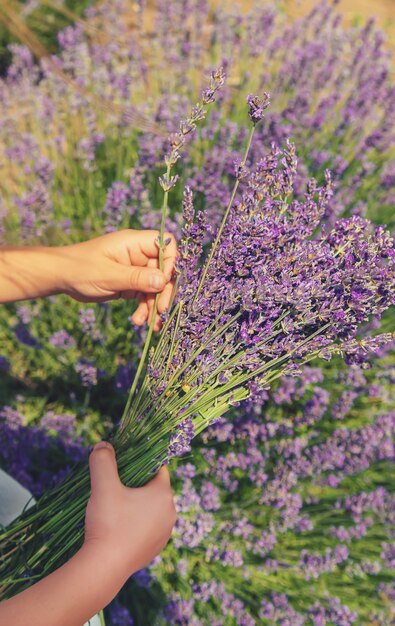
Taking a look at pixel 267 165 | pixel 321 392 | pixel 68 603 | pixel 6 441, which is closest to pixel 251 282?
pixel 267 165

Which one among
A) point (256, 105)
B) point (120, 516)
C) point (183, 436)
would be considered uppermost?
point (256, 105)

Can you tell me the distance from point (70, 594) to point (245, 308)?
2.17ft

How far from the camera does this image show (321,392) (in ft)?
6.49

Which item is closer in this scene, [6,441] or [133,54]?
[6,441]

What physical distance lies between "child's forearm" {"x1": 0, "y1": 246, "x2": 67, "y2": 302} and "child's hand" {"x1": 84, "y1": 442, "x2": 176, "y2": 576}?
1.96ft

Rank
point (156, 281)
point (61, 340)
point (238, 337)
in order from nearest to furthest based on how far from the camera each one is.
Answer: point (238, 337)
point (156, 281)
point (61, 340)

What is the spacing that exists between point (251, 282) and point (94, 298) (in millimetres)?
663

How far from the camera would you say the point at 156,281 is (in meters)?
1.23

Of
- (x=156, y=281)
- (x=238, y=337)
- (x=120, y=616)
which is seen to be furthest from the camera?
(x=120, y=616)

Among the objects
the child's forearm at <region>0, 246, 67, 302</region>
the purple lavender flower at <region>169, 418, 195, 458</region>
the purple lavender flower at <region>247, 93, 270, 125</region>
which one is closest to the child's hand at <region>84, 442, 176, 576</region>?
the purple lavender flower at <region>169, 418, 195, 458</region>

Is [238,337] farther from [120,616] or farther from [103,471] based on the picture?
→ [120,616]

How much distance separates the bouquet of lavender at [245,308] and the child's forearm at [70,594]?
12cm

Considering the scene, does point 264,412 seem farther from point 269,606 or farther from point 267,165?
point 267,165

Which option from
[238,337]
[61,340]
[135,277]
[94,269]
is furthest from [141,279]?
[61,340]
